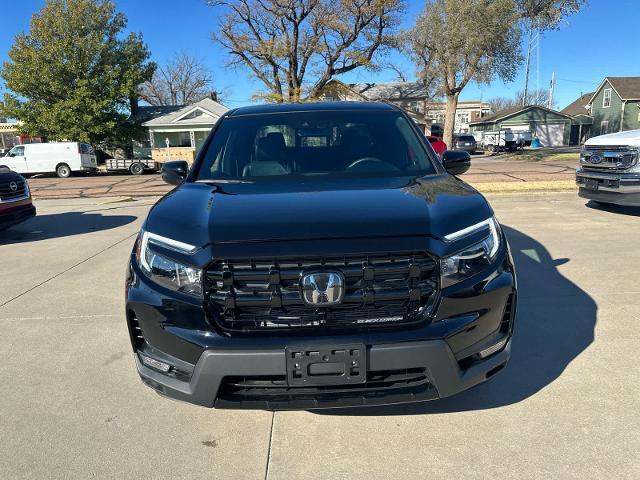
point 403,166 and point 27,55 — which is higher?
point 27,55

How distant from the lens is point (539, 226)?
7613 mm

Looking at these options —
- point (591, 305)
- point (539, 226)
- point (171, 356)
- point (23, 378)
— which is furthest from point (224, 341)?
point (539, 226)

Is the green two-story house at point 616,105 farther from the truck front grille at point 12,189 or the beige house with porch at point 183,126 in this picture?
the truck front grille at point 12,189

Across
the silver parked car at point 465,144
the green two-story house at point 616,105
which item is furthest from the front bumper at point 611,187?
the green two-story house at point 616,105

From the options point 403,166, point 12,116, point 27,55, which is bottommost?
point 403,166

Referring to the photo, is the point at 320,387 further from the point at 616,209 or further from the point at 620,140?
the point at 616,209

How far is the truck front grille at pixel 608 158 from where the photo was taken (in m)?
7.76

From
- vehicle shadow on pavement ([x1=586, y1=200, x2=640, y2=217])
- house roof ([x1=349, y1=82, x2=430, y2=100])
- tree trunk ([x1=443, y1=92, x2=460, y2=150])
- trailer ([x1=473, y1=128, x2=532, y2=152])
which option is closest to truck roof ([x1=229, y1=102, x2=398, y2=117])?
vehicle shadow on pavement ([x1=586, y1=200, x2=640, y2=217])

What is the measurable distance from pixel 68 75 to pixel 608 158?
106 ft

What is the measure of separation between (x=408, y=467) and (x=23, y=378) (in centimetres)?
264

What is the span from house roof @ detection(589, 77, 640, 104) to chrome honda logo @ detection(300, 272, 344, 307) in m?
53.7

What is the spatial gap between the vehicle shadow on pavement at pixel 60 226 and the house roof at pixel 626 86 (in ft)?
165

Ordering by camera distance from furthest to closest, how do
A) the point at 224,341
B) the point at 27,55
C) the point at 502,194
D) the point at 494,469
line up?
the point at 27,55 < the point at 502,194 < the point at 494,469 < the point at 224,341

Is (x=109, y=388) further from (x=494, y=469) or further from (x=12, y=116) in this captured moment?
(x=12, y=116)
